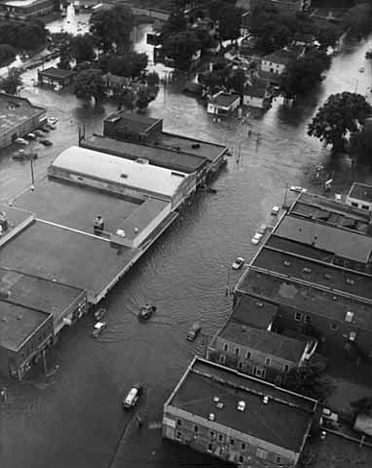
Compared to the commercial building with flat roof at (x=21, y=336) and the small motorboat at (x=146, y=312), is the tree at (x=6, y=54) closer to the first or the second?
the commercial building with flat roof at (x=21, y=336)

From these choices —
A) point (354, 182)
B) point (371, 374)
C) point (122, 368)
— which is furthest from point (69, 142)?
point (371, 374)

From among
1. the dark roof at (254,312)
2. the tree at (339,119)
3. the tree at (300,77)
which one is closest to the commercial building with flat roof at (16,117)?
the tree at (339,119)

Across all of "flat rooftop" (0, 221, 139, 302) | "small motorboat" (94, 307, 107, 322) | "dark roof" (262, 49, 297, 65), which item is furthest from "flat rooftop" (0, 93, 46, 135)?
"dark roof" (262, 49, 297, 65)

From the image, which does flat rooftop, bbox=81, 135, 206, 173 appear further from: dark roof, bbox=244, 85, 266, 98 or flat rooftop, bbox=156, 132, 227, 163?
dark roof, bbox=244, 85, 266, 98

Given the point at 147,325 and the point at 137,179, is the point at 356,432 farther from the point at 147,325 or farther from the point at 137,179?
the point at 137,179

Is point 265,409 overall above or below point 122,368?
above

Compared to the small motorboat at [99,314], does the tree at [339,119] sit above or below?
above
